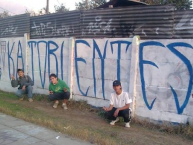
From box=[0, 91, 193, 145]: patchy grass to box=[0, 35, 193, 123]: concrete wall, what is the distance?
9.6 inches

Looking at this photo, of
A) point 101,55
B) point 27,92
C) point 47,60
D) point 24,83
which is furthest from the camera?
point 27,92

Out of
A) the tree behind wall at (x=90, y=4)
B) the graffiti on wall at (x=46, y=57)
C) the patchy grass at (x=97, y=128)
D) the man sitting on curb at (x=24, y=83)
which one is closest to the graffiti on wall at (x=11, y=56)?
the graffiti on wall at (x=46, y=57)

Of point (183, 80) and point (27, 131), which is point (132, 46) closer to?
point (183, 80)

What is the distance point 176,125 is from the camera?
213 inches

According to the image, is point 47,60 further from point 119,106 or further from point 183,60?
point 183,60

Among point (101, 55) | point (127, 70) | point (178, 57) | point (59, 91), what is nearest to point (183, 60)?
point (178, 57)

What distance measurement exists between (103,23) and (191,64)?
8.62ft

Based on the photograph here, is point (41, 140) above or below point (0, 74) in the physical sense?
below

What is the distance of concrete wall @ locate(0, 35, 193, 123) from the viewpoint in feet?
17.8

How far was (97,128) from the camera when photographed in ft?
18.2

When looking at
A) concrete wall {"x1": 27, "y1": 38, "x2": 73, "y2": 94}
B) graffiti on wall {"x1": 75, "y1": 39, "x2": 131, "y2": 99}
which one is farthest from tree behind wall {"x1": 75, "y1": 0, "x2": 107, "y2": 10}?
graffiti on wall {"x1": 75, "y1": 39, "x2": 131, "y2": 99}

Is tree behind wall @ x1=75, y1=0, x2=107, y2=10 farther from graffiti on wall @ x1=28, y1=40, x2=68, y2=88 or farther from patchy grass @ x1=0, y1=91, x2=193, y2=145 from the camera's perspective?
patchy grass @ x1=0, y1=91, x2=193, y2=145

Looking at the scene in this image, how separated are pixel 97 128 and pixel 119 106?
27.3 inches

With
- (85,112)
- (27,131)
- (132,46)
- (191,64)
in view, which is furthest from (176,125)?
(27,131)
